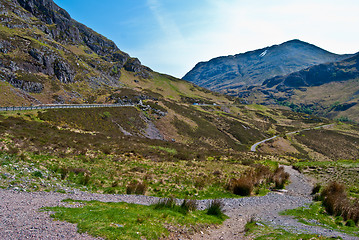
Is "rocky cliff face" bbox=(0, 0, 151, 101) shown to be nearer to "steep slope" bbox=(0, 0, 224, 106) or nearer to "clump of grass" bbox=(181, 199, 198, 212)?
"steep slope" bbox=(0, 0, 224, 106)

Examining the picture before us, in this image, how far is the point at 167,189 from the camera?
53.6 ft

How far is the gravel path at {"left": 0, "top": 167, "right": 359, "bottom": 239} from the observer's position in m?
6.62

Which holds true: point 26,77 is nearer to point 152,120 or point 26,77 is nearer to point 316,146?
point 152,120

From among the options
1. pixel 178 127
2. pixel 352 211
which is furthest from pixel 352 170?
pixel 178 127

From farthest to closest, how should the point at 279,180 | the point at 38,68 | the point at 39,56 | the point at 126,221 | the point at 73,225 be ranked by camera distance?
1. the point at 39,56
2. the point at 38,68
3. the point at 279,180
4. the point at 126,221
5. the point at 73,225

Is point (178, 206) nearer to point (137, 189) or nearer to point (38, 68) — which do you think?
point (137, 189)

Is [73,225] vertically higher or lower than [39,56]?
lower

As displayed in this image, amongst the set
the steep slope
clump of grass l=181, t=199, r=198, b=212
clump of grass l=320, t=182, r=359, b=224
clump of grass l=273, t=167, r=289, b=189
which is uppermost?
the steep slope

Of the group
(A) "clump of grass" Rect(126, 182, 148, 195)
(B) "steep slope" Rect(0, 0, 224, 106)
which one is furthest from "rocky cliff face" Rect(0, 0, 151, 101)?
(A) "clump of grass" Rect(126, 182, 148, 195)

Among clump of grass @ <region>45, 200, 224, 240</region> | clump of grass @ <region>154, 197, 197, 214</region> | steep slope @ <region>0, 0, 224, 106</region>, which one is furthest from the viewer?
steep slope @ <region>0, 0, 224, 106</region>

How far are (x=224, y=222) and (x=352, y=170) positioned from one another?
28007 mm

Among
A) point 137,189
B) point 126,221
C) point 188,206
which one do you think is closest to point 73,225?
point 126,221

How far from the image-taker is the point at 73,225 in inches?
289

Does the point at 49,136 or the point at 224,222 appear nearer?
the point at 224,222
